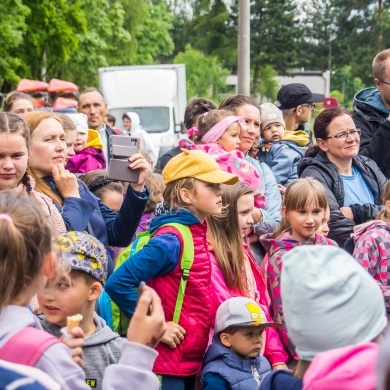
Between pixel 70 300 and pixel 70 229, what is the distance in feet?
2.43

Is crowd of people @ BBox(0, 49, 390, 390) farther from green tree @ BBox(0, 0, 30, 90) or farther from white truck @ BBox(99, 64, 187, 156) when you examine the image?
white truck @ BBox(99, 64, 187, 156)

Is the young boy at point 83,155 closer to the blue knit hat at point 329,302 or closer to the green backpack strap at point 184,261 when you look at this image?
the green backpack strap at point 184,261

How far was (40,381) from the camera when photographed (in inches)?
105

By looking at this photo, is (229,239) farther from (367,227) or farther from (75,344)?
(75,344)

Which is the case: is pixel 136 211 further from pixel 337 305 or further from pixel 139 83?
pixel 139 83

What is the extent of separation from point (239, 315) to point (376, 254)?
3.55 feet

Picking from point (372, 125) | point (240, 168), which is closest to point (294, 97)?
point (372, 125)

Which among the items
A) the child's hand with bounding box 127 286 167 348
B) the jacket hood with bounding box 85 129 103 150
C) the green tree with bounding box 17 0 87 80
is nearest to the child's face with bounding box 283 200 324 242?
the jacket hood with bounding box 85 129 103 150

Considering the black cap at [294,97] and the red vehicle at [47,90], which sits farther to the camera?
the red vehicle at [47,90]

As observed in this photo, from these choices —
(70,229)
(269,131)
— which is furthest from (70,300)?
(269,131)

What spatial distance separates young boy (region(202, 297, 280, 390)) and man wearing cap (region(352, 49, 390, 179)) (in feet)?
7.38

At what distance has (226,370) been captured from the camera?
15.9 feet

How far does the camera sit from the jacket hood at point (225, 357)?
16.0 ft

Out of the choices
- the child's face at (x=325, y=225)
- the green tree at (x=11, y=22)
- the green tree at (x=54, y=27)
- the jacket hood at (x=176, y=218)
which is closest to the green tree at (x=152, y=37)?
the green tree at (x=54, y=27)
